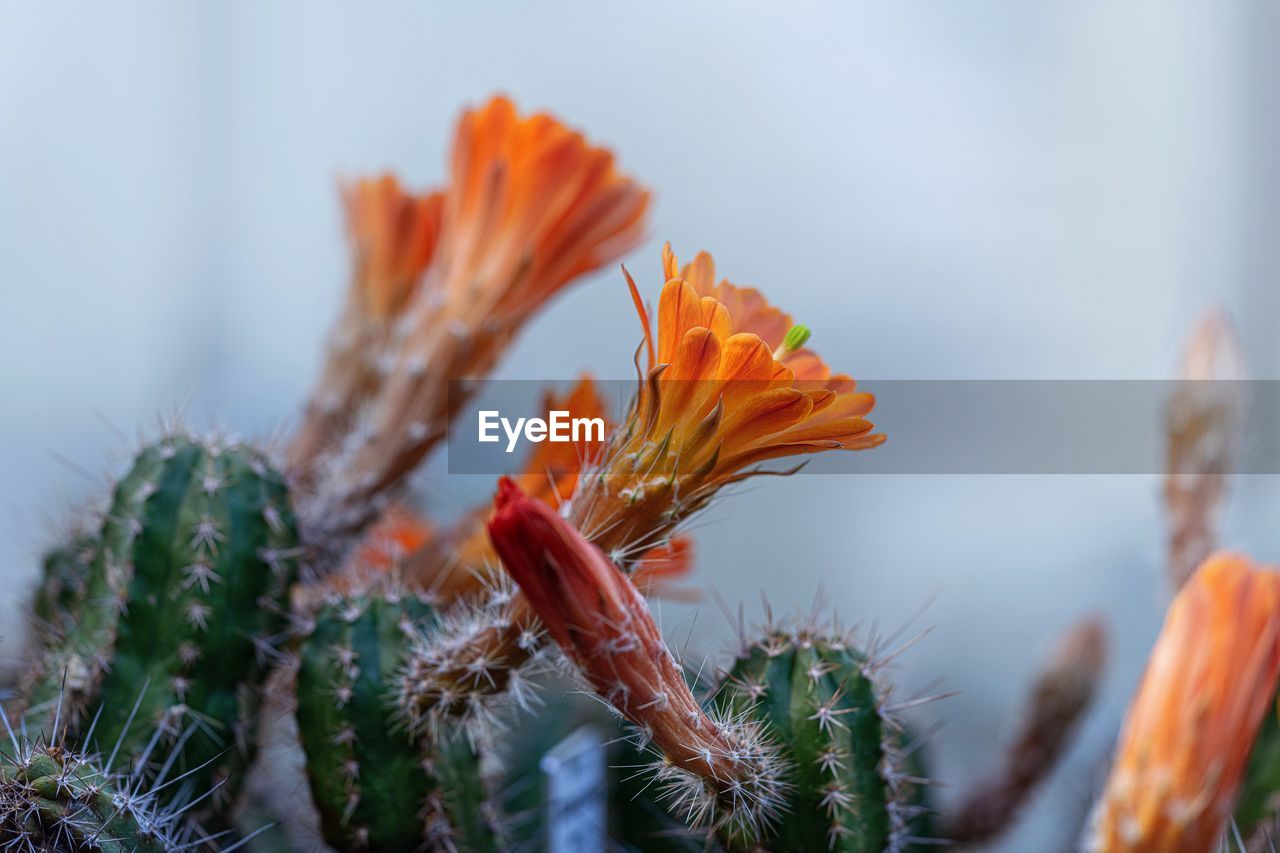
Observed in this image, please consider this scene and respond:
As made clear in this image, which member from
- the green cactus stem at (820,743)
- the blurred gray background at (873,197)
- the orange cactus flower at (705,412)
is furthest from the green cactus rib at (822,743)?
the blurred gray background at (873,197)

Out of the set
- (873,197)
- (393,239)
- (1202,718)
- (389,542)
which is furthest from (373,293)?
(873,197)

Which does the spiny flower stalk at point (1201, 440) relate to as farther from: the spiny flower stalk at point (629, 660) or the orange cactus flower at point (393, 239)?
the orange cactus flower at point (393, 239)

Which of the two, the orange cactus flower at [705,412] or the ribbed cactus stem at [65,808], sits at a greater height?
the orange cactus flower at [705,412]

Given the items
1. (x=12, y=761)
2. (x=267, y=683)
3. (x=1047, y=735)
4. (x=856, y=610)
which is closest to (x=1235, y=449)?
(x=1047, y=735)

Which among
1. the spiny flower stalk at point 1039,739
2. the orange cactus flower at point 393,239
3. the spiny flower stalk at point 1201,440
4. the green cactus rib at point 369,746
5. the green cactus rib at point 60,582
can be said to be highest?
the orange cactus flower at point 393,239

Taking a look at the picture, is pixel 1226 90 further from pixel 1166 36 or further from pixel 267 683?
pixel 267 683

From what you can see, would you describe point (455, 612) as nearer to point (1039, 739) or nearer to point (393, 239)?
point (393, 239)
